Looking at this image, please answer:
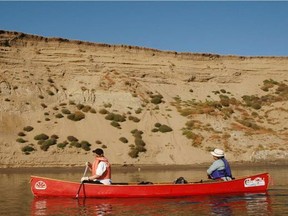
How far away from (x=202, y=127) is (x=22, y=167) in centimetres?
1769

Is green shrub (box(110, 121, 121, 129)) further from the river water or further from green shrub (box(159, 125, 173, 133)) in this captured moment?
the river water

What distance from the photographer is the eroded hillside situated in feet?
137

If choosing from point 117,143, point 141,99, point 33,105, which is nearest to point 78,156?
point 117,143

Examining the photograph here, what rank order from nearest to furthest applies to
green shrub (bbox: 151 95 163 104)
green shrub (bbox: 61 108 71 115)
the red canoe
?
the red canoe
green shrub (bbox: 61 108 71 115)
green shrub (bbox: 151 95 163 104)

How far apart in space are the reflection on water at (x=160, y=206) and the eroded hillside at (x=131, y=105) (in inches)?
827

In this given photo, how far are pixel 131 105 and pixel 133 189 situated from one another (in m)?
30.4

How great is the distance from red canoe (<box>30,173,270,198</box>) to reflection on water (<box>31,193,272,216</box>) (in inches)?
13.9

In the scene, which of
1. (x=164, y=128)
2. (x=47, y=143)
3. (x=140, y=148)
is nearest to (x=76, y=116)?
(x=47, y=143)

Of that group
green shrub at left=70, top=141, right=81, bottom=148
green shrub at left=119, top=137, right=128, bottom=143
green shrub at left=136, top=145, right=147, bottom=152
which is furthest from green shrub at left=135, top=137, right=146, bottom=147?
green shrub at left=70, top=141, right=81, bottom=148

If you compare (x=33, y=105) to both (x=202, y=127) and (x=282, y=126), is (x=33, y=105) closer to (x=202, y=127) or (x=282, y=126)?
(x=202, y=127)

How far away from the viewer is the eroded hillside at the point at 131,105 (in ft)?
137

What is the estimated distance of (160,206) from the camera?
17.2 m

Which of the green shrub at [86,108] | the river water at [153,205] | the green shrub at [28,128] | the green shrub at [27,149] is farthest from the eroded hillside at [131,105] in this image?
the river water at [153,205]

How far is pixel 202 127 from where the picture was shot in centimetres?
4716
